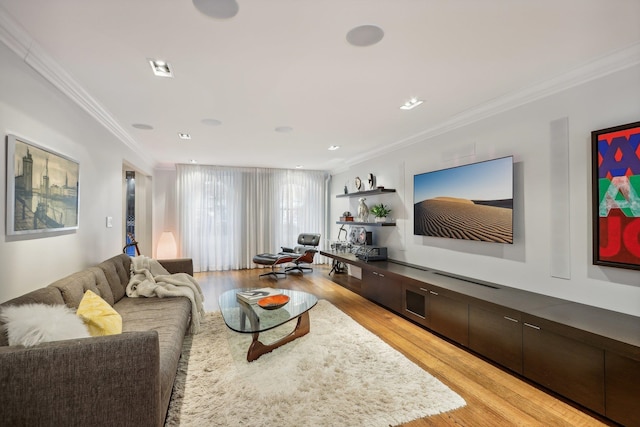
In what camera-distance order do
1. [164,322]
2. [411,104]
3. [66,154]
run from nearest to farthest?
[164,322] → [66,154] → [411,104]

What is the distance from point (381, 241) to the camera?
5.36m

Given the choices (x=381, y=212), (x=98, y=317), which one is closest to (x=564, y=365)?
(x=98, y=317)

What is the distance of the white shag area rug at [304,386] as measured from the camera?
76.9 inches

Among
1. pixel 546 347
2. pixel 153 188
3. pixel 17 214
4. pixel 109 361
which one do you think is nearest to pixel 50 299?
pixel 17 214

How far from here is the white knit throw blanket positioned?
316 cm

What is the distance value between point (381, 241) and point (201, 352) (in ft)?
11.2

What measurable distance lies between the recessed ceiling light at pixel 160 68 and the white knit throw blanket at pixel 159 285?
6.69 ft

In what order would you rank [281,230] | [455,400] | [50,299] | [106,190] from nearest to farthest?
1. [50,299]
2. [455,400]
3. [106,190]
4. [281,230]

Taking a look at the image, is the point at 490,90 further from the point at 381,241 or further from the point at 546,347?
the point at 381,241

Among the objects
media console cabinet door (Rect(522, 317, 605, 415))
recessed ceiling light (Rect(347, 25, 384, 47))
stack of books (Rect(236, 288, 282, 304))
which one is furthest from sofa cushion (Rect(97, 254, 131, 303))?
media console cabinet door (Rect(522, 317, 605, 415))

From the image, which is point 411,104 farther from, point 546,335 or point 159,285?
point 159,285

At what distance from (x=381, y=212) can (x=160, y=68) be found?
12.2 ft

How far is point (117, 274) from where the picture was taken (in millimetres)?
3217

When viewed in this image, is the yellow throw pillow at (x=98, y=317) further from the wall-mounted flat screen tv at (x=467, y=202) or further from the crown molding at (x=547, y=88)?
the crown molding at (x=547, y=88)
